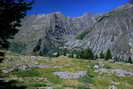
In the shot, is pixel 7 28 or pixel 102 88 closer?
pixel 7 28

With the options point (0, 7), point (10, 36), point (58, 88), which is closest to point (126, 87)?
point (58, 88)

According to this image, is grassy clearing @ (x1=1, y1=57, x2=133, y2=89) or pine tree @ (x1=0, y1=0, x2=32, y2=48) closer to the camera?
pine tree @ (x1=0, y1=0, x2=32, y2=48)

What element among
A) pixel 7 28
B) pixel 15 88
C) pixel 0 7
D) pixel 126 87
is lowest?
pixel 126 87

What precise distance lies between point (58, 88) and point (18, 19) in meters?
10.5

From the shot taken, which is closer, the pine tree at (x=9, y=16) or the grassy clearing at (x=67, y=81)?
the pine tree at (x=9, y=16)

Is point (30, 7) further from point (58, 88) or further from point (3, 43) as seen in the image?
point (58, 88)

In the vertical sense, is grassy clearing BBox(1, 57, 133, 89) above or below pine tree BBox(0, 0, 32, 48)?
below

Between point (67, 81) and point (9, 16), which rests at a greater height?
point (9, 16)

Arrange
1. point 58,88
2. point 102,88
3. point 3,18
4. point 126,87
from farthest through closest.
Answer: point 126,87 → point 102,88 → point 58,88 → point 3,18

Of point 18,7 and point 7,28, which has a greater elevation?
point 18,7

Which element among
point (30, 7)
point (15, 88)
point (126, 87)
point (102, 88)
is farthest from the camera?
point (126, 87)

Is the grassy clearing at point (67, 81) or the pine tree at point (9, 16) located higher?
the pine tree at point (9, 16)

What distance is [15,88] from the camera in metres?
18.6

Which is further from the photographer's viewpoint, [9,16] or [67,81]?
[67,81]
